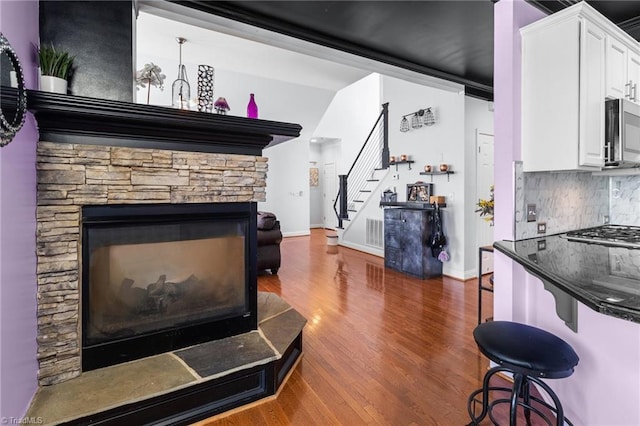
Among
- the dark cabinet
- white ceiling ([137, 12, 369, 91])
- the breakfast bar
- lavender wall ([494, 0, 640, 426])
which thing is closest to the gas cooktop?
the breakfast bar

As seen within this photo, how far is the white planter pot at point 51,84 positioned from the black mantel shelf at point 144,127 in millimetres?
154

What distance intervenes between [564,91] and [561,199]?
966 mm

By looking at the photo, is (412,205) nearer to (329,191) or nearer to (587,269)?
(587,269)

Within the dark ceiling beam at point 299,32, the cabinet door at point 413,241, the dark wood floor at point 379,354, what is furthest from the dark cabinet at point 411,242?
the dark ceiling beam at point 299,32

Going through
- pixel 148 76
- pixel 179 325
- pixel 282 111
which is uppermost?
pixel 282 111

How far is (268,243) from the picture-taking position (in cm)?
490

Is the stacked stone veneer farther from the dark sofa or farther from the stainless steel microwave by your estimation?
the stainless steel microwave

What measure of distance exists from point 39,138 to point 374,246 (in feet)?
18.4

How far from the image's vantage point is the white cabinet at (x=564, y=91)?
2029 mm

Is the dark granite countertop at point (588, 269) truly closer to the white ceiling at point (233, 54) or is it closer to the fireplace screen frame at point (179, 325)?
the fireplace screen frame at point (179, 325)

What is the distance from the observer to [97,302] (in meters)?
1.93

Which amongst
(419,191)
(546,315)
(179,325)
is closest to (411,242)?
(419,191)

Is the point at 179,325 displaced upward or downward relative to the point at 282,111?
downward

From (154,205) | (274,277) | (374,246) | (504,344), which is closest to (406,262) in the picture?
(374,246)
